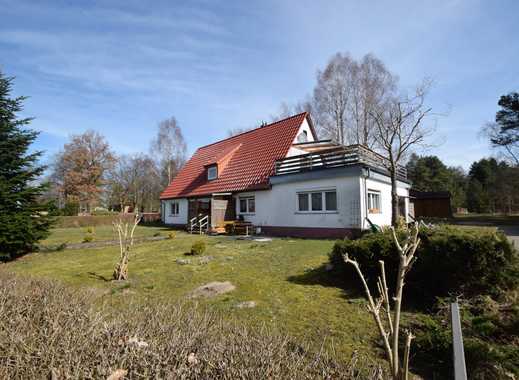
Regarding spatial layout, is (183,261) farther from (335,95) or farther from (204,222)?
(335,95)

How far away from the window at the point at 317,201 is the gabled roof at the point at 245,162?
263 centimetres

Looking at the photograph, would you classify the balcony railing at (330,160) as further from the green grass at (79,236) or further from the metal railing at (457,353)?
the metal railing at (457,353)

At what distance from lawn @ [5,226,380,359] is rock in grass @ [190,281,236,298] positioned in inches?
9.2

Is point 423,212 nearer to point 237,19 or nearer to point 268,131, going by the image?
point 268,131

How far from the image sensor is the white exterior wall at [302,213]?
45.4 ft

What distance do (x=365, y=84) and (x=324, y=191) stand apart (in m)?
14.7

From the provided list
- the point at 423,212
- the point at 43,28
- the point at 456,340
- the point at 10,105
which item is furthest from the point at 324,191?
the point at 423,212

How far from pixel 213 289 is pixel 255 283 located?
108cm

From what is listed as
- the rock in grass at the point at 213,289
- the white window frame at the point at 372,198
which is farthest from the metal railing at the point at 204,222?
the rock in grass at the point at 213,289

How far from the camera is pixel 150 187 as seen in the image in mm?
49375

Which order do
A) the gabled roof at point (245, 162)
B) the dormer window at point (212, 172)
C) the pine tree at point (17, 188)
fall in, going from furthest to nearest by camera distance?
the dormer window at point (212, 172)
the gabled roof at point (245, 162)
the pine tree at point (17, 188)

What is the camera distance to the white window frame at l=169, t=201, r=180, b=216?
25797mm

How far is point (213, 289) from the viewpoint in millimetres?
6328

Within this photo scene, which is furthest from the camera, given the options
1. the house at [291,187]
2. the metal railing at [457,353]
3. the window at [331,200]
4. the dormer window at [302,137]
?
the dormer window at [302,137]
